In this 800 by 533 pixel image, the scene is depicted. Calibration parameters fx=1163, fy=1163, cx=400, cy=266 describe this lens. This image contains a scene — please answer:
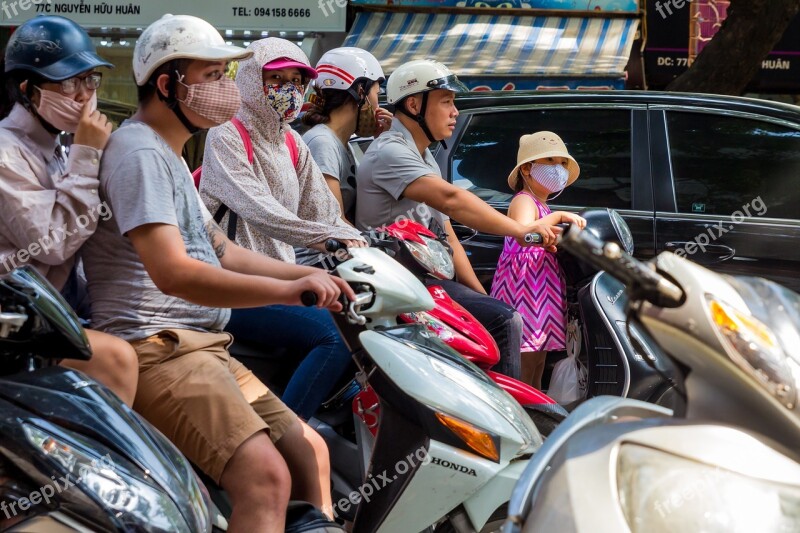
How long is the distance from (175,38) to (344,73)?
2.16 metres

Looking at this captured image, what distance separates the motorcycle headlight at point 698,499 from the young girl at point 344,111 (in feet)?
10.4

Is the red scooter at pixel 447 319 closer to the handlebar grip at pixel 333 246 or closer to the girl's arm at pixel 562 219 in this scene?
the handlebar grip at pixel 333 246

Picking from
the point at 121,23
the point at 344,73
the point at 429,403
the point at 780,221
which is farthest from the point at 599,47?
the point at 429,403

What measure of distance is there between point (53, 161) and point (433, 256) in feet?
5.07

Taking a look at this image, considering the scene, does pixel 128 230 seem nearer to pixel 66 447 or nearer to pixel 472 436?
pixel 66 447

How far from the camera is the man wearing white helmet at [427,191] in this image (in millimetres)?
4520

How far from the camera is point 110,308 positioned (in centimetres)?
288

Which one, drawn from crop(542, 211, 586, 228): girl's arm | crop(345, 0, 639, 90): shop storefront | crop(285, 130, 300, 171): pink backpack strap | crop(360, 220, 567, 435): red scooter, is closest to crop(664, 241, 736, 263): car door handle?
crop(542, 211, 586, 228): girl's arm

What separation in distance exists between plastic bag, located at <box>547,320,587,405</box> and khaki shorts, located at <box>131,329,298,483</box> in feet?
8.38

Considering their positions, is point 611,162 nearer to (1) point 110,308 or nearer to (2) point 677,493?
(1) point 110,308

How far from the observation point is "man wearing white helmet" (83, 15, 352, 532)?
2770 millimetres

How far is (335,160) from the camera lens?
4.93m

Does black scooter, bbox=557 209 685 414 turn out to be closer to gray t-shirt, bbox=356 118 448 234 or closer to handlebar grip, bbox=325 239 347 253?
gray t-shirt, bbox=356 118 448 234

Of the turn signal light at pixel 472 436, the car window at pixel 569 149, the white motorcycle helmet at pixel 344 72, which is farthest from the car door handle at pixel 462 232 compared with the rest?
the turn signal light at pixel 472 436
